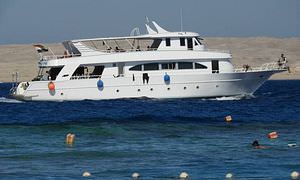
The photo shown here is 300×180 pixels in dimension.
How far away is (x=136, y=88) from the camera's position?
5981 cm

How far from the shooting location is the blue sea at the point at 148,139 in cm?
2908

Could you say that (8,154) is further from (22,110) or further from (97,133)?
(22,110)

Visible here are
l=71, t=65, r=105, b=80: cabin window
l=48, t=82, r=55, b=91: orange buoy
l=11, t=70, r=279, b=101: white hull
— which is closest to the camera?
l=11, t=70, r=279, b=101: white hull

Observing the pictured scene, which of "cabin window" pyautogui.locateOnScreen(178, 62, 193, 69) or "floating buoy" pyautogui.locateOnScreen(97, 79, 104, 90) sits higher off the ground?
"cabin window" pyautogui.locateOnScreen(178, 62, 193, 69)

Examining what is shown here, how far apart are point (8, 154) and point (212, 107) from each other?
24.7 m

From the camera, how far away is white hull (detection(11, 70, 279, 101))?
59.6m

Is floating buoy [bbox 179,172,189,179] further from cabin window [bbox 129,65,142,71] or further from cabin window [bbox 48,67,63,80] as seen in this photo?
cabin window [bbox 48,67,63,80]

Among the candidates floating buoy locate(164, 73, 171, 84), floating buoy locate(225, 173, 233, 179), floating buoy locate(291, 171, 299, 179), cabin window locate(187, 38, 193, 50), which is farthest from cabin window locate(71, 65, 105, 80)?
floating buoy locate(291, 171, 299, 179)

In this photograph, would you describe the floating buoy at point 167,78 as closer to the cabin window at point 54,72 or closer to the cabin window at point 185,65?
the cabin window at point 185,65

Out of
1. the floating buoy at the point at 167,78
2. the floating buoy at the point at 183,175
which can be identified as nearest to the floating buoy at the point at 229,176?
the floating buoy at the point at 183,175

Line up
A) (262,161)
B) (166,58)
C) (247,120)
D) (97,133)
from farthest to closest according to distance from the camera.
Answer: (166,58) < (247,120) < (97,133) < (262,161)

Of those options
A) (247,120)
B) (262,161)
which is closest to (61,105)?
(247,120)

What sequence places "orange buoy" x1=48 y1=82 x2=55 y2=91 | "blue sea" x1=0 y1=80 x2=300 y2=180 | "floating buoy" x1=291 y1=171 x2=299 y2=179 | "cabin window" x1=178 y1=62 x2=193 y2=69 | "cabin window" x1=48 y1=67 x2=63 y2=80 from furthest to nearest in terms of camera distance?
"cabin window" x1=48 y1=67 x2=63 y2=80
"orange buoy" x1=48 y1=82 x2=55 y2=91
"cabin window" x1=178 y1=62 x2=193 y2=69
"blue sea" x1=0 y1=80 x2=300 y2=180
"floating buoy" x1=291 y1=171 x2=299 y2=179

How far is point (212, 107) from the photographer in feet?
183
